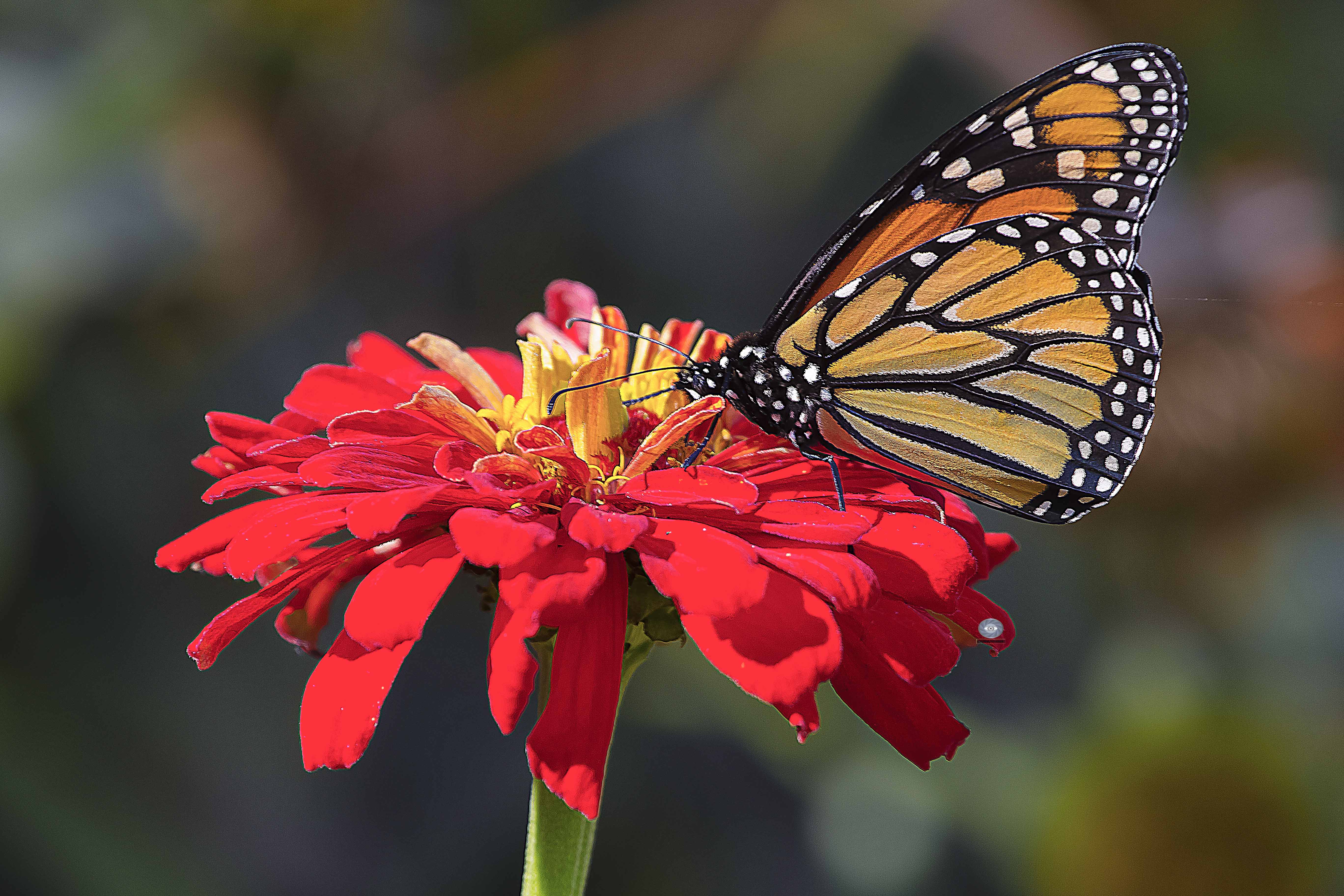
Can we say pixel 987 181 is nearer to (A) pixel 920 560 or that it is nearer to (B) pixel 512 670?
(A) pixel 920 560

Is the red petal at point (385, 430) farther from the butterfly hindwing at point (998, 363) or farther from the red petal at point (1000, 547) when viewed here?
the red petal at point (1000, 547)

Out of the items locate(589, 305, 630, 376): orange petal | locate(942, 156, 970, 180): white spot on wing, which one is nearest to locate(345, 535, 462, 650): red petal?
locate(589, 305, 630, 376): orange petal

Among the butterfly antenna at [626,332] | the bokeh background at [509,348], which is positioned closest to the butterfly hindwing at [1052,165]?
the butterfly antenna at [626,332]

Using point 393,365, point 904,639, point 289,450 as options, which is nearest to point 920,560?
point 904,639

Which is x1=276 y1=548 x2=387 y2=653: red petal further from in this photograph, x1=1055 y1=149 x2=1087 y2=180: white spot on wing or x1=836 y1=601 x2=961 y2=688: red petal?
x1=1055 y1=149 x2=1087 y2=180: white spot on wing

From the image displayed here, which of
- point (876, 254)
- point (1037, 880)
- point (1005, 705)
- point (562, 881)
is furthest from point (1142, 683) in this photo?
point (562, 881)
